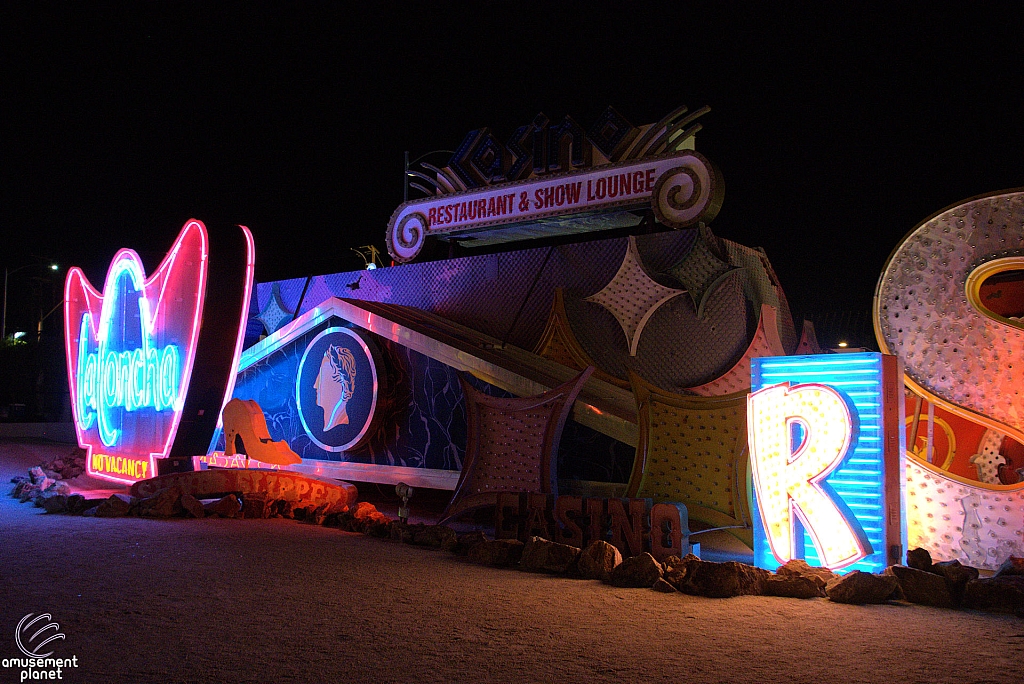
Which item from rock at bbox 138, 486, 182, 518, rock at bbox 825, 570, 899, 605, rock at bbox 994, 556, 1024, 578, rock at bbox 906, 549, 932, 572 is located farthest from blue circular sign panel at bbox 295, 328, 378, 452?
rock at bbox 994, 556, 1024, 578

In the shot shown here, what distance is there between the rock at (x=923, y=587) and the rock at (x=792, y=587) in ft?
1.75

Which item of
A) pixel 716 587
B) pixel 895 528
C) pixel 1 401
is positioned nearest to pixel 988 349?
pixel 895 528

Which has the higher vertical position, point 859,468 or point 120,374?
point 120,374

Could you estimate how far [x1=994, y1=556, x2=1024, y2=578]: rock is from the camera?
562 centimetres

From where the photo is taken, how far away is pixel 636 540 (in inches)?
270

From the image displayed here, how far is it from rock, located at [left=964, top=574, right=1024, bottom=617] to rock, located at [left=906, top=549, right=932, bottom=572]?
1.32 ft

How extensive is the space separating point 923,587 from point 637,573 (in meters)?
1.92

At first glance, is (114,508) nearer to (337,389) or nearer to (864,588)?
(337,389)

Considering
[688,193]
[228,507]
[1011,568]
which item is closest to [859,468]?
[1011,568]

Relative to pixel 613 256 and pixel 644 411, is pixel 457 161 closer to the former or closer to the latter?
pixel 613 256

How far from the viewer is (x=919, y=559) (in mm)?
5773

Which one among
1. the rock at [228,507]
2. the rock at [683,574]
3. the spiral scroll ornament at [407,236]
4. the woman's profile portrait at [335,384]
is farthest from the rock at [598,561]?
the spiral scroll ornament at [407,236]

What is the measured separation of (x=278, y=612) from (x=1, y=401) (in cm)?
3381

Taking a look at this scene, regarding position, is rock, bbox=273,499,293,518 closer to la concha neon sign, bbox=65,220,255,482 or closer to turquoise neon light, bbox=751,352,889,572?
la concha neon sign, bbox=65,220,255,482
